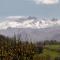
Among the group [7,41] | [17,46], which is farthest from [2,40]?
[17,46]

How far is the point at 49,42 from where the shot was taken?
27.3m

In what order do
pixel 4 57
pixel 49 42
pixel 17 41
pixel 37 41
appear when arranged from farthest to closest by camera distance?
pixel 49 42 → pixel 37 41 → pixel 17 41 → pixel 4 57

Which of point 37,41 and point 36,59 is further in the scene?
point 37,41

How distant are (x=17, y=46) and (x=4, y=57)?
144 centimetres

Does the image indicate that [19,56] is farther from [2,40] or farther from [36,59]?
[2,40]

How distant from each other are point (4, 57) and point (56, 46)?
7.20 m

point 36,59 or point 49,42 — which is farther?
point 49,42

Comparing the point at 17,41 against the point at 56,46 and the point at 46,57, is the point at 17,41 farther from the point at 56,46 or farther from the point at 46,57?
the point at 56,46

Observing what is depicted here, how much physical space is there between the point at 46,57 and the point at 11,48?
2535 mm

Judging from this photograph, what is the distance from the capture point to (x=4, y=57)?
21.6 metres

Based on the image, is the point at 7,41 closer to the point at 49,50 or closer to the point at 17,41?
the point at 17,41

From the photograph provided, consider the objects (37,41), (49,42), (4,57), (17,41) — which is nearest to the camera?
(4,57)

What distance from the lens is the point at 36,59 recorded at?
879 inches

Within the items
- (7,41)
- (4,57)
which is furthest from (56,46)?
(4,57)
